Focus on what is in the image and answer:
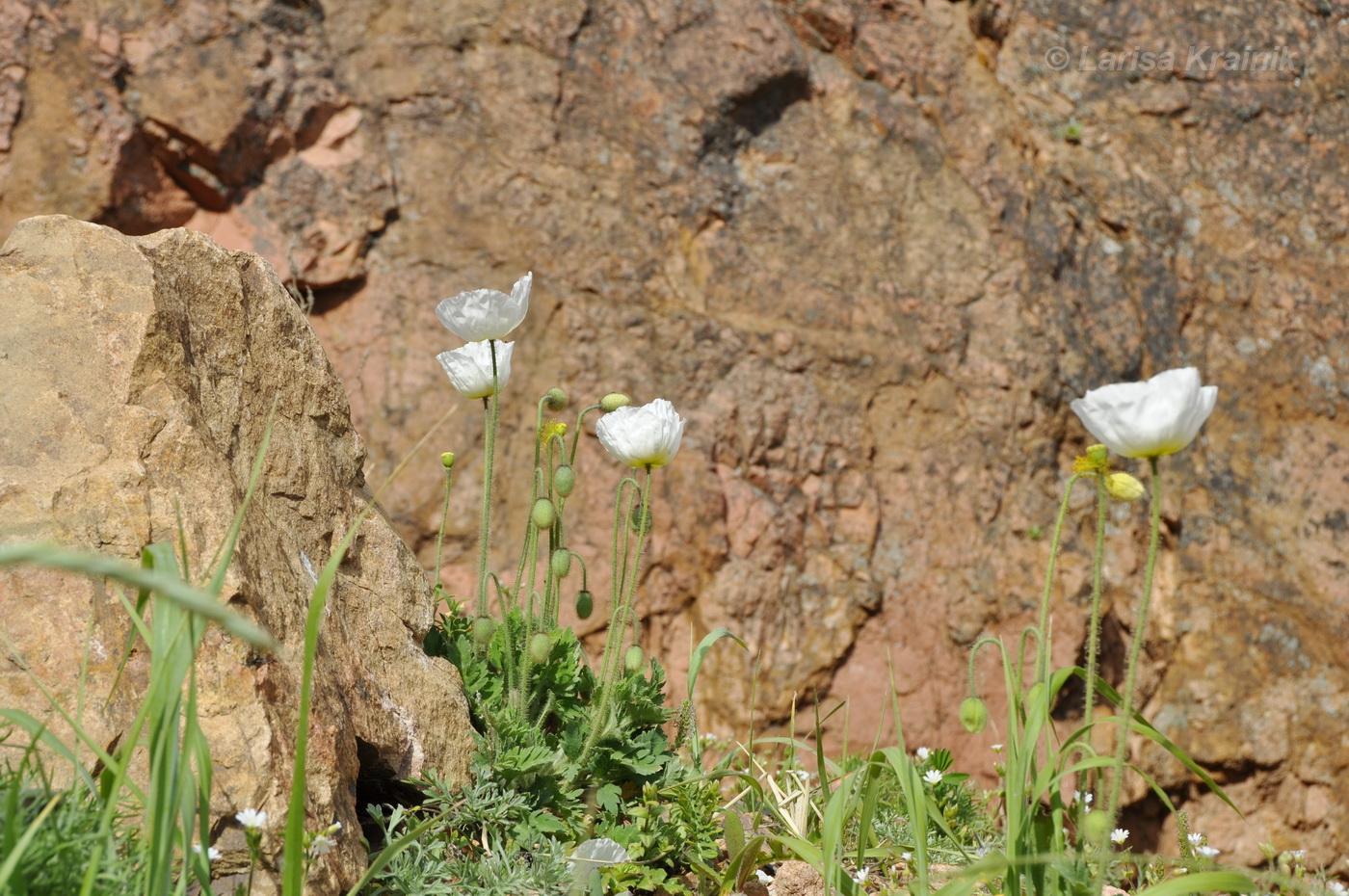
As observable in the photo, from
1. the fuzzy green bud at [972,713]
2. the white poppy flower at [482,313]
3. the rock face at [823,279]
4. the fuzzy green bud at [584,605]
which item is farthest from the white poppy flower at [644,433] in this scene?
the rock face at [823,279]

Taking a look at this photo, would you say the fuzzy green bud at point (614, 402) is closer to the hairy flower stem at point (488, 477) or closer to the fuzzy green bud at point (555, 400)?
the fuzzy green bud at point (555, 400)

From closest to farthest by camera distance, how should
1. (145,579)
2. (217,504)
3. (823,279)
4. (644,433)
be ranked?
(145,579) < (217,504) < (644,433) < (823,279)

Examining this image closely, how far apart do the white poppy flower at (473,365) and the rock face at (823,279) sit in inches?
73.0

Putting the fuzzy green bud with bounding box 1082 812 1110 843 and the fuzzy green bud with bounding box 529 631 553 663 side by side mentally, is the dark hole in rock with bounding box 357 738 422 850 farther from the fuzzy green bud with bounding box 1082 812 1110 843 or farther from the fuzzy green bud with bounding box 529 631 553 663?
the fuzzy green bud with bounding box 1082 812 1110 843

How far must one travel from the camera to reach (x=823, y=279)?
4914mm

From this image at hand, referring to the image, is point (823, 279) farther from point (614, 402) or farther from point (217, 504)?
point (217, 504)

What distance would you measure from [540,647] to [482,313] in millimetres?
728

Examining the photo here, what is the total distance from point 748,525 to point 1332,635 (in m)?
2.62

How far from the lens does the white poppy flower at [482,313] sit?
232 cm

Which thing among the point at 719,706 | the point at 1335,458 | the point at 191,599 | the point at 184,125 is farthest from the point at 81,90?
the point at 1335,458

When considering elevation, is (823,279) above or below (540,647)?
below

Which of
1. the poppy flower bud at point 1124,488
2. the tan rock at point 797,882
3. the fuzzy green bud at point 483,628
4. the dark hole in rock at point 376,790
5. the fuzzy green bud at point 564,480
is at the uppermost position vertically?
the poppy flower bud at point 1124,488

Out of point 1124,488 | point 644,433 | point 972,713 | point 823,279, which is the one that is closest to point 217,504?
point 644,433

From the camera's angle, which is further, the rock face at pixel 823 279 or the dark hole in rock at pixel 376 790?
the rock face at pixel 823 279
